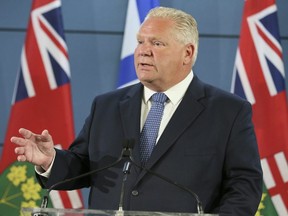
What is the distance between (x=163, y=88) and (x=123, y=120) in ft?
0.64

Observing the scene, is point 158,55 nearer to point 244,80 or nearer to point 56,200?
point 244,80

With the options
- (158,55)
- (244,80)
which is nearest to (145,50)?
(158,55)

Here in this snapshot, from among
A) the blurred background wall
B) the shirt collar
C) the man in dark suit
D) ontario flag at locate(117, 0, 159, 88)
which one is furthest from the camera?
the blurred background wall

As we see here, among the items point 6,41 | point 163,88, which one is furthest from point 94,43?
point 163,88

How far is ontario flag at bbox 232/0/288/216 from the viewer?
12.5 ft

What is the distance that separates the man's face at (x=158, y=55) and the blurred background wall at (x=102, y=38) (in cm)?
A: 189

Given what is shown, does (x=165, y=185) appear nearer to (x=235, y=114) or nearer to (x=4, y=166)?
(x=235, y=114)

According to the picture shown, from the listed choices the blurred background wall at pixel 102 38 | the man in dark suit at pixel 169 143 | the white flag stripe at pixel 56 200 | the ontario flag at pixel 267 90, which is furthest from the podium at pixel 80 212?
the blurred background wall at pixel 102 38

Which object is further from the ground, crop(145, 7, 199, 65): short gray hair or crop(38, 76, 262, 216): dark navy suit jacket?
crop(145, 7, 199, 65): short gray hair

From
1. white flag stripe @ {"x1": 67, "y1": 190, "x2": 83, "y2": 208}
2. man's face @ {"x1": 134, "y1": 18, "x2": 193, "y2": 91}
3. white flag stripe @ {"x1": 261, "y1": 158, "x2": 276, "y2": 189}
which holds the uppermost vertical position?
man's face @ {"x1": 134, "y1": 18, "x2": 193, "y2": 91}

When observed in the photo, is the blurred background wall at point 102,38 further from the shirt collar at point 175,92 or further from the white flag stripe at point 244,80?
the shirt collar at point 175,92

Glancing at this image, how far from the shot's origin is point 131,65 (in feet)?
13.0

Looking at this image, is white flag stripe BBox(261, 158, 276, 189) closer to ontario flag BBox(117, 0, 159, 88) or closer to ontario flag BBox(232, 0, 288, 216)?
ontario flag BBox(232, 0, 288, 216)

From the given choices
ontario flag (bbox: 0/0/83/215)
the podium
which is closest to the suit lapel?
the podium
